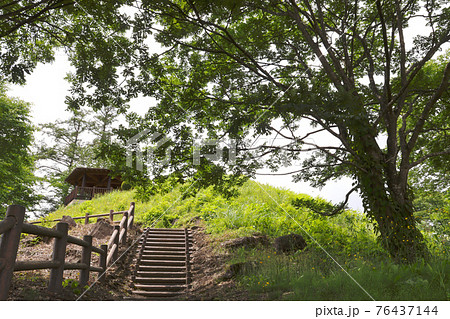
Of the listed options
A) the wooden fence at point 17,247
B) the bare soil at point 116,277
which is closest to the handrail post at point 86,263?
the wooden fence at point 17,247

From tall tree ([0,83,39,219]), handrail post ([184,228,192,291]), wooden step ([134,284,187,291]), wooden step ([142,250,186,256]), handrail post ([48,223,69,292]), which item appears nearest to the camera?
handrail post ([48,223,69,292])

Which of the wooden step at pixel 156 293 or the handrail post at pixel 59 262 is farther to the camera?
the wooden step at pixel 156 293

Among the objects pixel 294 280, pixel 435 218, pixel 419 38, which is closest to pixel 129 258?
pixel 294 280

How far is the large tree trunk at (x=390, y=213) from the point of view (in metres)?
7.55

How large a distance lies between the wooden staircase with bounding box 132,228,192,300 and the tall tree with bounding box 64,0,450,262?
4.48m

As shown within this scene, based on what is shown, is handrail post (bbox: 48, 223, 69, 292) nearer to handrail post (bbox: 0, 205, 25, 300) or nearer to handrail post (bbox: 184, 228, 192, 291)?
handrail post (bbox: 0, 205, 25, 300)

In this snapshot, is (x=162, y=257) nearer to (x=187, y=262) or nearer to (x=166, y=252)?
(x=166, y=252)

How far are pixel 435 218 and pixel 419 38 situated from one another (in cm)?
581

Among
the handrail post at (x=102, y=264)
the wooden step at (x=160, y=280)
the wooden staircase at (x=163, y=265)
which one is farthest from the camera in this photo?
the wooden step at (x=160, y=280)

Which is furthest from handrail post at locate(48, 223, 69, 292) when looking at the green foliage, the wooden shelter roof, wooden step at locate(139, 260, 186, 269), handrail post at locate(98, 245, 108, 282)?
the wooden shelter roof

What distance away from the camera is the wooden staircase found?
9141 millimetres

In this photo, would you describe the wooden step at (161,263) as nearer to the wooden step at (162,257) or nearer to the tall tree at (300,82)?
the wooden step at (162,257)

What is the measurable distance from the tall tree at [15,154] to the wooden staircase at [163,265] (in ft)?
41.0

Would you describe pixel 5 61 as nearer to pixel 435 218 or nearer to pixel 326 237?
pixel 326 237
